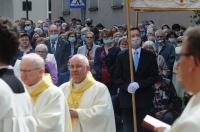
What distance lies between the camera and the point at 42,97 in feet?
23.2

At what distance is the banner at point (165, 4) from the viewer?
1062 centimetres

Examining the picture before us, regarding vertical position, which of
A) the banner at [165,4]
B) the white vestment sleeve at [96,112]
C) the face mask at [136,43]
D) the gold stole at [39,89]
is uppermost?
the banner at [165,4]

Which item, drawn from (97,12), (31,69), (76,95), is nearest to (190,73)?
(31,69)

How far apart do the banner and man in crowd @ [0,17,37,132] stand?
19.3 ft

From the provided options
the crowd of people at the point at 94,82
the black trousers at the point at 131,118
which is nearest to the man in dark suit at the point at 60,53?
the crowd of people at the point at 94,82

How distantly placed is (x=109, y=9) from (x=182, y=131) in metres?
27.7

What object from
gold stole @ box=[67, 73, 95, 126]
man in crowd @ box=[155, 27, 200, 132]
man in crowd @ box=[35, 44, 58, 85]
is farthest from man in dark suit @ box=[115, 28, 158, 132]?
man in crowd @ box=[155, 27, 200, 132]

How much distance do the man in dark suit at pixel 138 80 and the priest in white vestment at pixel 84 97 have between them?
1785 mm

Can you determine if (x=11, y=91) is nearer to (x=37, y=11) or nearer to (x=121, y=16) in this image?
(x=121, y=16)

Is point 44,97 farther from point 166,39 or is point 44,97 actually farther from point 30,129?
point 166,39

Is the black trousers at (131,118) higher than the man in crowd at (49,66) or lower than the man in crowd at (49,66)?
lower

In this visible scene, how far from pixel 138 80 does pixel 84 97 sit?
2118 mm

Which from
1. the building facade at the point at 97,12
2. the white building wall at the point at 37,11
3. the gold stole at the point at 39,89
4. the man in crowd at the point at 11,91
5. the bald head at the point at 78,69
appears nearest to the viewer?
the man in crowd at the point at 11,91

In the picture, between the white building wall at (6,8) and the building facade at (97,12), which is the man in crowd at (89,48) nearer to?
the building facade at (97,12)
